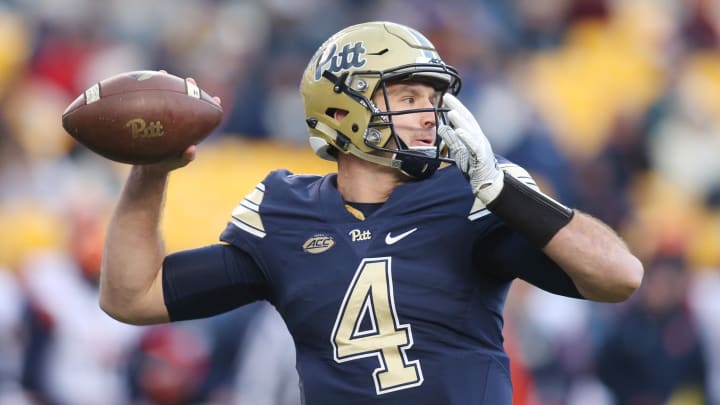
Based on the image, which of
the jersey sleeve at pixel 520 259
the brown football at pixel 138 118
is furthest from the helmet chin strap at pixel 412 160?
the brown football at pixel 138 118

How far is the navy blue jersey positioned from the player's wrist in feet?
0.40

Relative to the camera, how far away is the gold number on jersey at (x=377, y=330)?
3.12 meters

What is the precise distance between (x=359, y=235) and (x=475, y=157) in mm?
395

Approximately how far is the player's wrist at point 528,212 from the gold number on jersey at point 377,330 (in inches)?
12.8

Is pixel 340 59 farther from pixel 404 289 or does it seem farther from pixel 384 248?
pixel 404 289

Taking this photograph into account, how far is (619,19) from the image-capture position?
10.2 metres

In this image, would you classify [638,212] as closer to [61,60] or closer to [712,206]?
[712,206]

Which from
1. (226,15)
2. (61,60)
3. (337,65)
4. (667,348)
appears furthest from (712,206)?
(337,65)

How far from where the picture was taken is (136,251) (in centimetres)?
338

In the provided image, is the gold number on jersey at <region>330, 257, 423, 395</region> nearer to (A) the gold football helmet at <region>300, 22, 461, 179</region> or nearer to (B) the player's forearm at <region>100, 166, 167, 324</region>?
(A) the gold football helmet at <region>300, 22, 461, 179</region>

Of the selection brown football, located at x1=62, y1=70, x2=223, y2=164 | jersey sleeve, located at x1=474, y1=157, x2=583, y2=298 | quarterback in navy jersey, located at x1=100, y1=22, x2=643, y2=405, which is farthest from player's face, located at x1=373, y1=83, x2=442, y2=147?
brown football, located at x1=62, y1=70, x2=223, y2=164

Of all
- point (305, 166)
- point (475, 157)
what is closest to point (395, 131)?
point (475, 157)

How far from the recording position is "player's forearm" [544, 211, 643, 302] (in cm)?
298

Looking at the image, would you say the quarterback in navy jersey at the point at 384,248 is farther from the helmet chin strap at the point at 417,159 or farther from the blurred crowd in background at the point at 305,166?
the blurred crowd in background at the point at 305,166
